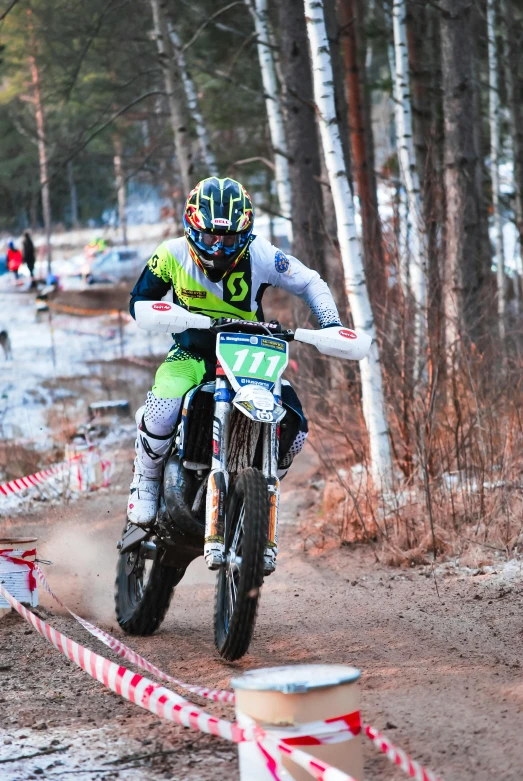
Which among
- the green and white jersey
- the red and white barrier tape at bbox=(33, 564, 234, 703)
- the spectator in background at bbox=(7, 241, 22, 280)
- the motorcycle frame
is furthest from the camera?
the spectator in background at bbox=(7, 241, 22, 280)

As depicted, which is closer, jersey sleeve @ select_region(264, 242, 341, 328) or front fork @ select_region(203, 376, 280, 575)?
front fork @ select_region(203, 376, 280, 575)

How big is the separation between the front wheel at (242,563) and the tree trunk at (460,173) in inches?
275

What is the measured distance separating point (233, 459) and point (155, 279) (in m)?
1.20

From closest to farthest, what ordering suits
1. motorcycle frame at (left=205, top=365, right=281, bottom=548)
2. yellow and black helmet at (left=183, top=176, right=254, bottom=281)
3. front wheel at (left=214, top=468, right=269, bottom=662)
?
front wheel at (left=214, top=468, right=269, bottom=662) < motorcycle frame at (left=205, top=365, right=281, bottom=548) < yellow and black helmet at (left=183, top=176, right=254, bottom=281)

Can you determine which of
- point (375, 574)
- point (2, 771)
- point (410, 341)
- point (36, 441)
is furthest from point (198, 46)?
point (2, 771)

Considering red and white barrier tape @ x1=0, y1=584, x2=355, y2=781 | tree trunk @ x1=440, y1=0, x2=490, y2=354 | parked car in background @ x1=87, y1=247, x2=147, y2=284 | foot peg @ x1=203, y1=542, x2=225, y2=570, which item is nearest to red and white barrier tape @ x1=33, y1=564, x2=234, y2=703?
red and white barrier tape @ x1=0, y1=584, x2=355, y2=781

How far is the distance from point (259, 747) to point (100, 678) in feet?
4.50

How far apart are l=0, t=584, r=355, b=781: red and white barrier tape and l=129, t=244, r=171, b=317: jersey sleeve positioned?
5.98ft

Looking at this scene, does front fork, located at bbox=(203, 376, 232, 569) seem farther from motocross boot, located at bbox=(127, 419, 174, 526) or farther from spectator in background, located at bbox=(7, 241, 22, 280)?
spectator in background, located at bbox=(7, 241, 22, 280)

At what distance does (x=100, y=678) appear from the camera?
436cm

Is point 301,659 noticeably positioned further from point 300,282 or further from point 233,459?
point 300,282

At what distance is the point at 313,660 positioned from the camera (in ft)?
16.8

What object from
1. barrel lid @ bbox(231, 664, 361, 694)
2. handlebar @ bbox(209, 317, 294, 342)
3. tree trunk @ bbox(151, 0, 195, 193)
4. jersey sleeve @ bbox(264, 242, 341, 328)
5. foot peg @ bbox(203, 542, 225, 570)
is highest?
tree trunk @ bbox(151, 0, 195, 193)

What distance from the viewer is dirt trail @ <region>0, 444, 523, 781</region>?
3676 mm
